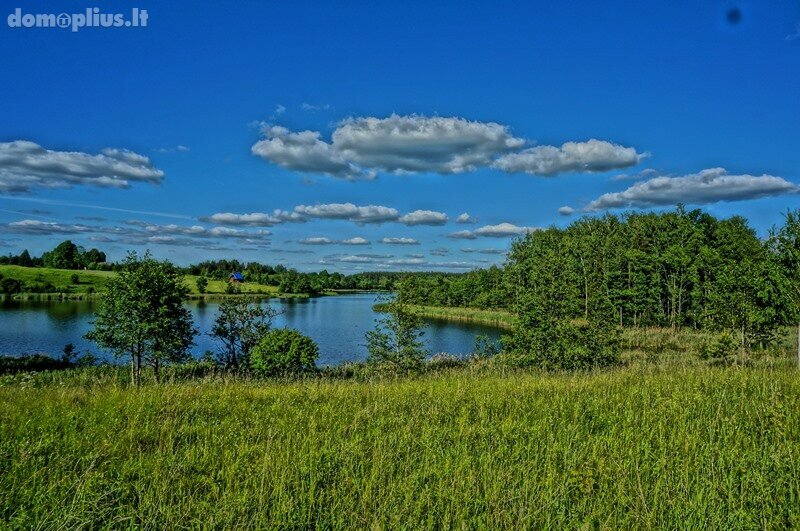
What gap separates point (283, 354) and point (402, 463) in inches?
892

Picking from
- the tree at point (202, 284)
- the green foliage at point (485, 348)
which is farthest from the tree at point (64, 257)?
the green foliage at point (485, 348)

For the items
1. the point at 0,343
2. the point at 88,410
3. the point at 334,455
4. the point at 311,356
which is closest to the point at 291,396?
the point at 88,410

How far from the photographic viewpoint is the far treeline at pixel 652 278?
2153cm

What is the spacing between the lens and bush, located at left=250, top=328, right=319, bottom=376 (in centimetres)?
2517

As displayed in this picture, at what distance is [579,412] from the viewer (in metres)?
5.79

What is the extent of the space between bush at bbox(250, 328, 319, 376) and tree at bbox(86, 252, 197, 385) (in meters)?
3.77

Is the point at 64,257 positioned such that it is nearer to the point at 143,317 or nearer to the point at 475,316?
the point at 475,316

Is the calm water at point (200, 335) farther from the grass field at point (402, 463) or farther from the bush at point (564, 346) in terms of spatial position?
the grass field at point (402, 463)

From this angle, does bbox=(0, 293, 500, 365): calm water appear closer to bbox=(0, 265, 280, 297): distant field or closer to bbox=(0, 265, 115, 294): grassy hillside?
bbox=(0, 265, 280, 297): distant field

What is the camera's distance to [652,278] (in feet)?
185

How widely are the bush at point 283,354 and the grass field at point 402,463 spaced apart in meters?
19.0

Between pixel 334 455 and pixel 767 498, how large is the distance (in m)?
3.19

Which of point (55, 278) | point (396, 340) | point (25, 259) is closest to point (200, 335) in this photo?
point (396, 340)

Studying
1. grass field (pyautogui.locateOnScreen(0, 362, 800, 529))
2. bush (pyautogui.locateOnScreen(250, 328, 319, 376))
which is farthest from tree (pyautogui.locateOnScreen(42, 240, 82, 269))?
grass field (pyautogui.locateOnScreen(0, 362, 800, 529))
